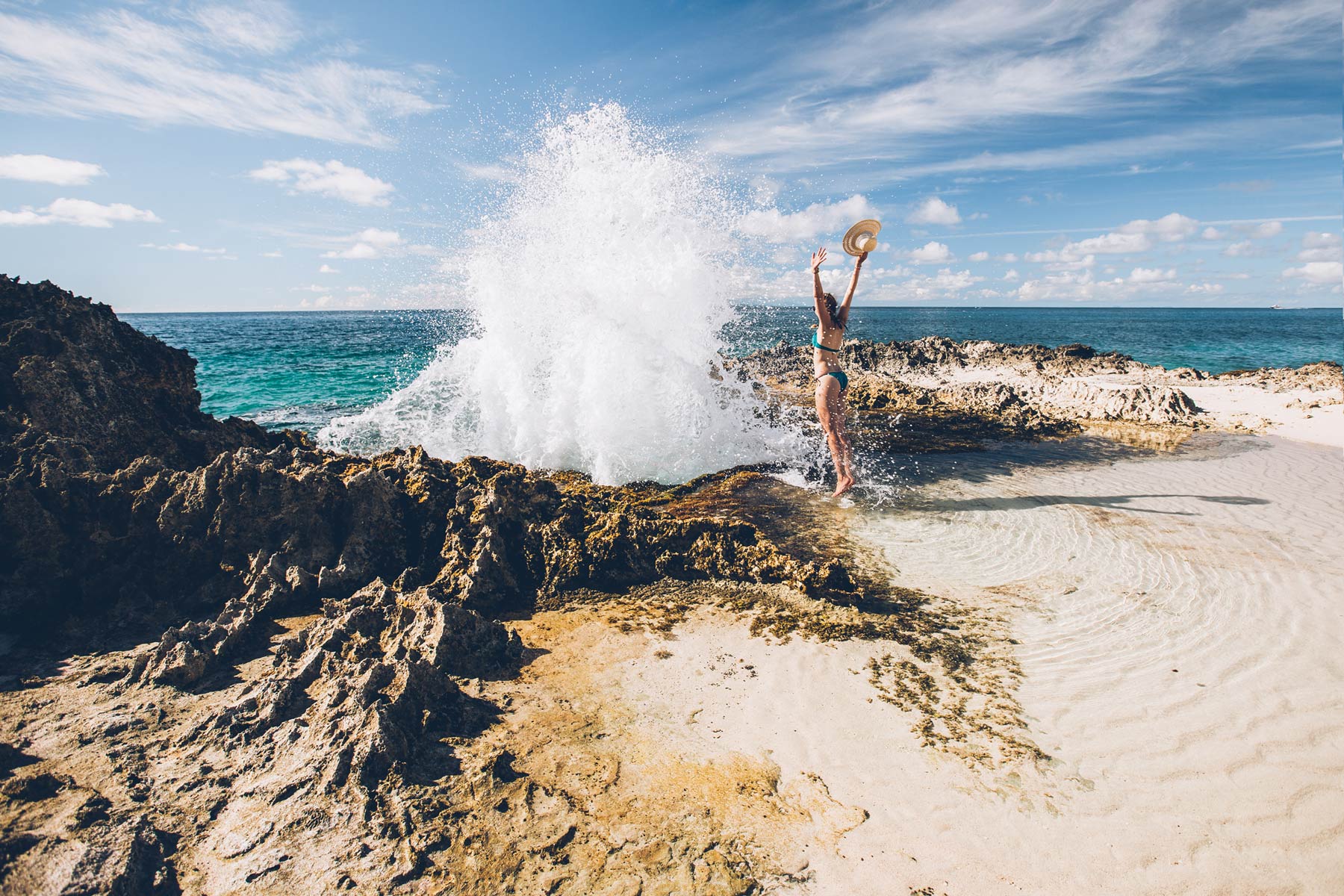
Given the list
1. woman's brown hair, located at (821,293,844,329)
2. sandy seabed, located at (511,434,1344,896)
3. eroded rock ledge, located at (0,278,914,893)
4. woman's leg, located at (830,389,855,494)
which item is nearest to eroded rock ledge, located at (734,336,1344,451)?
woman's leg, located at (830,389,855,494)

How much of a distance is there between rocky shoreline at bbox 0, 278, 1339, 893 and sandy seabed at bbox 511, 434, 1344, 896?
0.44ft

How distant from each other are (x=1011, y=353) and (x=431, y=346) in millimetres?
37273

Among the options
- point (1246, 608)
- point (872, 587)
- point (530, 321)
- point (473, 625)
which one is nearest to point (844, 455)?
point (872, 587)

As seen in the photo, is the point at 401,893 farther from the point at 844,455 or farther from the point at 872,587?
the point at 844,455

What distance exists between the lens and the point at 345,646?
3797 millimetres

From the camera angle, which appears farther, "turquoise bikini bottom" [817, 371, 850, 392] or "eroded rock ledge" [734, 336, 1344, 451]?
"eroded rock ledge" [734, 336, 1344, 451]

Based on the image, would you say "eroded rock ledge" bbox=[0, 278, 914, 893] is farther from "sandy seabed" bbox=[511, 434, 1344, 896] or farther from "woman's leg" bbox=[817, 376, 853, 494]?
"woman's leg" bbox=[817, 376, 853, 494]

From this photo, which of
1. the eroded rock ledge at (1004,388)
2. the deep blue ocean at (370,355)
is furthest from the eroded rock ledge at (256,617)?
the deep blue ocean at (370,355)

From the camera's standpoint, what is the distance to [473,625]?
4039 mm

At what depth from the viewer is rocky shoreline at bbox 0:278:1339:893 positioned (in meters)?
2.60

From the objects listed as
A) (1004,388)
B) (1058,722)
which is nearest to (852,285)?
(1058,722)

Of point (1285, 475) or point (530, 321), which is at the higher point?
point (530, 321)

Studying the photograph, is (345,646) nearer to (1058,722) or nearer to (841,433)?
(1058,722)

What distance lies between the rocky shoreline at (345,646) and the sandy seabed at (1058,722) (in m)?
0.13
